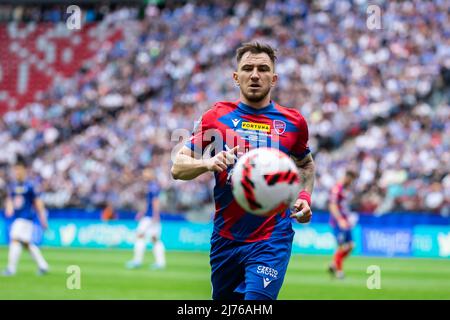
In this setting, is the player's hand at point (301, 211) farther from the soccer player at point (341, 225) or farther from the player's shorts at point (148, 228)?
the player's shorts at point (148, 228)

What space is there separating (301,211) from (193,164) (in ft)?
3.09

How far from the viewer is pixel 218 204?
6.99 metres

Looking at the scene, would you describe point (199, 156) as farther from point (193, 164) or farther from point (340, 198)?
point (340, 198)

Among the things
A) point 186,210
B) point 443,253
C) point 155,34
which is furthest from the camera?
point 155,34

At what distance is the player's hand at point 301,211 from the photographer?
21.6ft

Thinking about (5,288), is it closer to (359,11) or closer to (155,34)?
(359,11)

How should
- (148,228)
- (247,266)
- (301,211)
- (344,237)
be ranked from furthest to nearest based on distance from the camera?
(148,228)
(344,237)
(247,266)
(301,211)

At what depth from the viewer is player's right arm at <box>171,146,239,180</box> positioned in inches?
237

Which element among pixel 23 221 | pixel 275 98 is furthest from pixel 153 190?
pixel 275 98

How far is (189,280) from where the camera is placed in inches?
658

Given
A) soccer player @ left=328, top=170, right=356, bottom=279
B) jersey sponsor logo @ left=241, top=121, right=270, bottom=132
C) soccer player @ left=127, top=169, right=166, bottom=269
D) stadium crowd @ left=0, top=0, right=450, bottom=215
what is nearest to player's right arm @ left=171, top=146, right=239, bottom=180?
jersey sponsor logo @ left=241, top=121, right=270, bottom=132

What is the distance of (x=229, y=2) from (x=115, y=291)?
21420 millimetres

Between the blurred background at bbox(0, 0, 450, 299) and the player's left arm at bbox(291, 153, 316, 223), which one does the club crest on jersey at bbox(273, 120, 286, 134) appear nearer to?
the player's left arm at bbox(291, 153, 316, 223)
